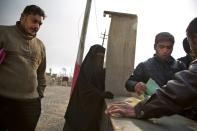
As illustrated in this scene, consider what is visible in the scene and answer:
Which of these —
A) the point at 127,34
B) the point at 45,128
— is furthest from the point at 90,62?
the point at 45,128

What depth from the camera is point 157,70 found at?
3752 mm

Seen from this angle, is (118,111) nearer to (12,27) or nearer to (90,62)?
(12,27)

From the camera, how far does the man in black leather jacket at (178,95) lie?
1.64 metres

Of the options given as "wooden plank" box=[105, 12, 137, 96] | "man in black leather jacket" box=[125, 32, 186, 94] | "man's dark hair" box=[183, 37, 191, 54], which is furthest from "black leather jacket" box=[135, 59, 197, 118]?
"wooden plank" box=[105, 12, 137, 96]

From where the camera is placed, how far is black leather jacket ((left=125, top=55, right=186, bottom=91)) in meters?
3.68

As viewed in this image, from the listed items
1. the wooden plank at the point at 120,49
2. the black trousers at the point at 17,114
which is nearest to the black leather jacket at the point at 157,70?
the wooden plank at the point at 120,49

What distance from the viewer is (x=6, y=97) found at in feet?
11.1

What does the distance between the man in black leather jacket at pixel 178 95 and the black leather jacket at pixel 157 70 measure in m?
1.66

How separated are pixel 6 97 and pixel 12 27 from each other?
820mm

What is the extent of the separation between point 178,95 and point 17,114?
2273 millimetres

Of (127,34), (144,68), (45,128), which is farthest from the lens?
(45,128)

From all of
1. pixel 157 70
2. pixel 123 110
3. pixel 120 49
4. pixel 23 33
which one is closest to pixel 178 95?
pixel 123 110

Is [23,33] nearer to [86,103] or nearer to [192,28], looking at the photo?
[86,103]

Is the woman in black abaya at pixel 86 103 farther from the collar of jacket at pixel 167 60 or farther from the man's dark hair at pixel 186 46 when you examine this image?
the man's dark hair at pixel 186 46
